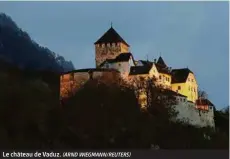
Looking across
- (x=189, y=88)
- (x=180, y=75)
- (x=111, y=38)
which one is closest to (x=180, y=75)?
(x=180, y=75)

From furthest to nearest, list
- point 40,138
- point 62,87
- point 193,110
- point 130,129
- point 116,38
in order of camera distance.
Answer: point 116,38 < point 193,110 < point 62,87 < point 130,129 < point 40,138

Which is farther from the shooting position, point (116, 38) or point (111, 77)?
point (116, 38)

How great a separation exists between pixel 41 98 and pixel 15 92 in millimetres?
1833

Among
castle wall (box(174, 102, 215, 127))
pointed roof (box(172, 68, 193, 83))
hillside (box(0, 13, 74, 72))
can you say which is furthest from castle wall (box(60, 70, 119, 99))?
hillside (box(0, 13, 74, 72))

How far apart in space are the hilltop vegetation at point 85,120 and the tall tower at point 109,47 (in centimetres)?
400

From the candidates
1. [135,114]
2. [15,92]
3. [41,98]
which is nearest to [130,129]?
[135,114]

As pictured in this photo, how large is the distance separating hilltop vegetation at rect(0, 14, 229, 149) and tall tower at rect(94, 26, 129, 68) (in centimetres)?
400

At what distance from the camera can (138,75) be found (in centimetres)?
3381

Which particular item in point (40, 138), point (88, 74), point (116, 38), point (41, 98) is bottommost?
point (40, 138)

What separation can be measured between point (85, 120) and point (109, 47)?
39.1ft

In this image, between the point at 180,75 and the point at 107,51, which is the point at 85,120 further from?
the point at 180,75

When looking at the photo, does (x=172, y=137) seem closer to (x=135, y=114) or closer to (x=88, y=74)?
(x=135, y=114)

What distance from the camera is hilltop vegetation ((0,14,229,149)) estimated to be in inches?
876

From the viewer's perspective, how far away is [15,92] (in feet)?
74.9
